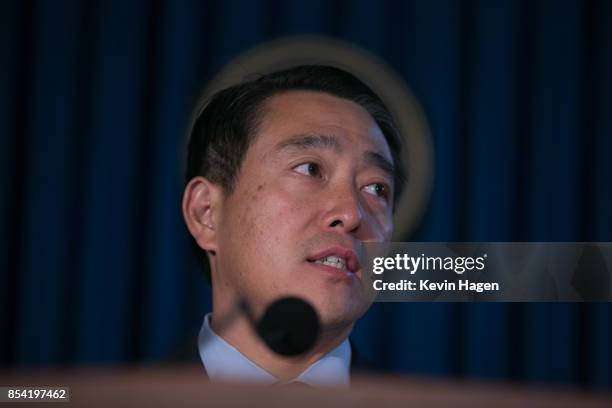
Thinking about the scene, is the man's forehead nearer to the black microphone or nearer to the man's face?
the man's face

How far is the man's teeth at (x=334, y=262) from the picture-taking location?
127 centimetres

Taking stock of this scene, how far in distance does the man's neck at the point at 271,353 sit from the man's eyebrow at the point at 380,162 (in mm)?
348

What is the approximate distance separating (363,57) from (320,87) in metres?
0.24

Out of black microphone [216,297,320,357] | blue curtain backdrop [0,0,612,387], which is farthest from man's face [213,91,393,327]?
black microphone [216,297,320,357]

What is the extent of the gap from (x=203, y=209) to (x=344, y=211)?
0.34 meters

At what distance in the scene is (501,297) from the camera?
140cm

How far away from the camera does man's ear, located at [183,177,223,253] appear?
4.50 ft

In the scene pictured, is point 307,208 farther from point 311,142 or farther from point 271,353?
point 271,353

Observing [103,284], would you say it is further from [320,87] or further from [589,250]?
[589,250]

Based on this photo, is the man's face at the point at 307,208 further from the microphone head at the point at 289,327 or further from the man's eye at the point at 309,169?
the microphone head at the point at 289,327

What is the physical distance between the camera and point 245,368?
4.17 feet

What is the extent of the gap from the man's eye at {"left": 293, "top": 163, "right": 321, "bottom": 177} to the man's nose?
0.18 feet

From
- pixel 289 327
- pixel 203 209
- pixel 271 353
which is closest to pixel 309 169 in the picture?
pixel 203 209

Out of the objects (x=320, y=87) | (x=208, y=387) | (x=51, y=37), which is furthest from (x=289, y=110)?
(x=208, y=387)
